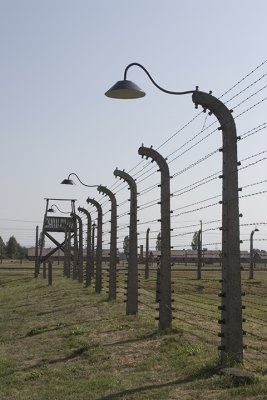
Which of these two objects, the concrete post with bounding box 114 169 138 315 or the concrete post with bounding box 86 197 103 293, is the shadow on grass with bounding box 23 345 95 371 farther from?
the concrete post with bounding box 86 197 103 293

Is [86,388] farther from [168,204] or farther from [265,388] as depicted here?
[168,204]

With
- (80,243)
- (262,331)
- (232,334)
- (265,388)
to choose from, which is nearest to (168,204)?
(262,331)

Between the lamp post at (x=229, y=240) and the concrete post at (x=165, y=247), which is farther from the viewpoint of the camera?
the concrete post at (x=165, y=247)

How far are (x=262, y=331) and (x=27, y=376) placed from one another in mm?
Answer: 6370

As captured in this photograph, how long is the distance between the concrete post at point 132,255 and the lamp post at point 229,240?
7.20 meters

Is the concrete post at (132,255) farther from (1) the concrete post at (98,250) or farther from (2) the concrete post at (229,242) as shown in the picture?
(2) the concrete post at (229,242)

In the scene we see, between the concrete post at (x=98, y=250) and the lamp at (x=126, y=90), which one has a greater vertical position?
the lamp at (x=126, y=90)

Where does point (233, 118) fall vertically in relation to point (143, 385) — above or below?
above

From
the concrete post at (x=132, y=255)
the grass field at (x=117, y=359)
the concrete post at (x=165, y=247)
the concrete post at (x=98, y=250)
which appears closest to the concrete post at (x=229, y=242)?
the grass field at (x=117, y=359)

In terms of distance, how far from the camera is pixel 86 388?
8.84 metres

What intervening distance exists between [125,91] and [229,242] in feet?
10.1

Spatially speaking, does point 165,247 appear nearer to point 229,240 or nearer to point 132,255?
point 132,255

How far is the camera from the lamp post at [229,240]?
9164mm

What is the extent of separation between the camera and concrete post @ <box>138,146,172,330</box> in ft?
42.7
